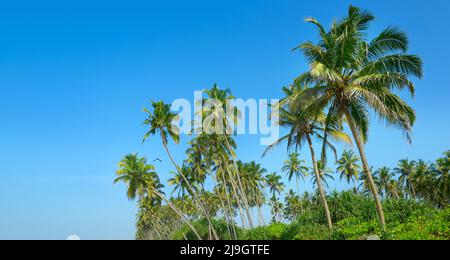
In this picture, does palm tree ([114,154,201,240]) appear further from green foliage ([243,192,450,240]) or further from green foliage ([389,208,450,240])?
green foliage ([389,208,450,240])

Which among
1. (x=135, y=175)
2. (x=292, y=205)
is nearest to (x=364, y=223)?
(x=135, y=175)

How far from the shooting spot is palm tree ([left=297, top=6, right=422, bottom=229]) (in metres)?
16.8

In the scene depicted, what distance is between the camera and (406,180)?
6425 cm

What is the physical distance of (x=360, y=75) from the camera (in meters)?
17.9

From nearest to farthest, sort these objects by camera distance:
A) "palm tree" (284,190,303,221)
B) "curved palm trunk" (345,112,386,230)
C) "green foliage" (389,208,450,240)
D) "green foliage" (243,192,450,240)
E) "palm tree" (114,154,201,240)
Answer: "green foliage" (389,208,450,240)
"green foliage" (243,192,450,240)
"curved palm trunk" (345,112,386,230)
"palm tree" (114,154,201,240)
"palm tree" (284,190,303,221)

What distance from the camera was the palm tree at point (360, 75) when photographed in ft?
55.0

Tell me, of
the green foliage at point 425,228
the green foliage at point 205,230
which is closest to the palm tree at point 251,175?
the green foliage at point 205,230

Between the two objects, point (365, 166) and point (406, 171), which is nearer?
point (365, 166)

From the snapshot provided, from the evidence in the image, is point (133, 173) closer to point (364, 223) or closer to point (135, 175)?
point (135, 175)

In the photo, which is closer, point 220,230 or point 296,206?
point 220,230

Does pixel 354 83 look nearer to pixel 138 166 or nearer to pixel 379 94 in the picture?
pixel 379 94

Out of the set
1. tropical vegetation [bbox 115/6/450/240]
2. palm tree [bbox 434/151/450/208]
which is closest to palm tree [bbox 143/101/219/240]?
tropical vegetation [bbox 115/6/450/240]
